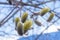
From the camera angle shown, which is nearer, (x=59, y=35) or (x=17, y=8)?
(x=17, y=8)

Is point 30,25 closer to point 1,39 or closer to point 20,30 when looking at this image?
point 20,30

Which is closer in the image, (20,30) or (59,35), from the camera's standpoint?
(20,30)

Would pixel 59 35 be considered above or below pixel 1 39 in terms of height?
below

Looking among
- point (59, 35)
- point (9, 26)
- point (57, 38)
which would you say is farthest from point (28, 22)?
point (59, 35)

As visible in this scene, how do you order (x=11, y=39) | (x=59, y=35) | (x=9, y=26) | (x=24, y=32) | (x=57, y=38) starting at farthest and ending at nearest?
A: (x=59, y=35), (x=57, y=38), (x=11, y=39), (x=9, y=26), (x=24, y=32)

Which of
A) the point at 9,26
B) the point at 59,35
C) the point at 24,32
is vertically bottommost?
the point at 59,35

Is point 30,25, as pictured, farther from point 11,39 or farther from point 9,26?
point 11,39

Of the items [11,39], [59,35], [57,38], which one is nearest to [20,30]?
[11,39]

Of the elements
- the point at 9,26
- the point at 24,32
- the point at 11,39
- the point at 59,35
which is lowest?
the point at 59,35

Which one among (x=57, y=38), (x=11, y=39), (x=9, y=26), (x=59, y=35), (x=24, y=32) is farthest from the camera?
(x=59, y=35)
